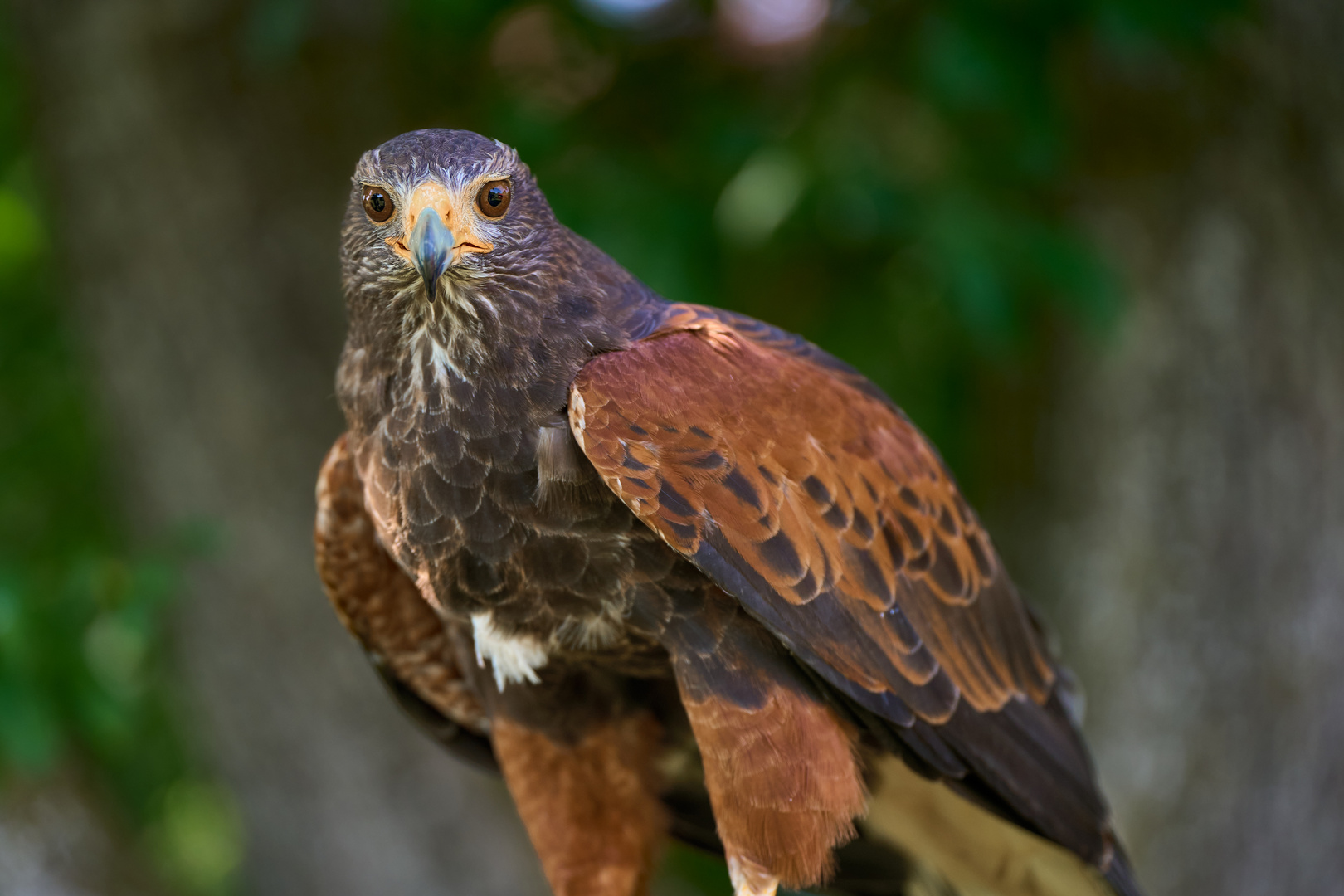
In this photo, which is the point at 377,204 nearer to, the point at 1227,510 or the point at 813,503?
the point at 813,503

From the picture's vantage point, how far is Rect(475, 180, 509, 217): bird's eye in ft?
7.19

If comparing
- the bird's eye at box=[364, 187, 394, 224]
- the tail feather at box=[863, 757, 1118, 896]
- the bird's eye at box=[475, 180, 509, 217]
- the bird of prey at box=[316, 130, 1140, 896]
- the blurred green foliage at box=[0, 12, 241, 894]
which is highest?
the bird's eye at box=[475, 180, 509, 217]

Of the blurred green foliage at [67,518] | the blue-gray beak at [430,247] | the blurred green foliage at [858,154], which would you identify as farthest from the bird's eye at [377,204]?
the blurred green foliage at [67,518]

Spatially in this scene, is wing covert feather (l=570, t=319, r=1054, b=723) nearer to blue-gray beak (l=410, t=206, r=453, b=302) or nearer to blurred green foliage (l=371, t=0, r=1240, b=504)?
blue-gray beak (l=410, t=206, r=453, b=302)

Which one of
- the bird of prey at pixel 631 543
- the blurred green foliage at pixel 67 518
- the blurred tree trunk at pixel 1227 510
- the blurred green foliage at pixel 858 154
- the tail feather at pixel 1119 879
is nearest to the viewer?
the bird of prey at pixel 631 543

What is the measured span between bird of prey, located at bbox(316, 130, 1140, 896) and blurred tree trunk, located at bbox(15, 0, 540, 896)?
2.01m

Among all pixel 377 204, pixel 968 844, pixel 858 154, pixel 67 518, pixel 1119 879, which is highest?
pixel 858 154

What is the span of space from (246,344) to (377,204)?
101 inches

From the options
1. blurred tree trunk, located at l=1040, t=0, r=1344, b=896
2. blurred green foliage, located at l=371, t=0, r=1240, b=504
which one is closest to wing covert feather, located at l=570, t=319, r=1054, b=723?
blurred green foliage, located at l=371, t=0, r=1240, b=504

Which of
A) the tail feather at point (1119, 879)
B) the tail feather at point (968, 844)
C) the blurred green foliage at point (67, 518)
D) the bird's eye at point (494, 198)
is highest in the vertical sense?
the bird's eye at point (494, 198)

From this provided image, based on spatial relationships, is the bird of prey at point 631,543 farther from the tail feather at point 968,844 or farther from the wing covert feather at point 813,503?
the tail feather at point 968,844

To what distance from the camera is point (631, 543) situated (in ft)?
7.30

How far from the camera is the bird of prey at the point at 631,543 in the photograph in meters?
2.16

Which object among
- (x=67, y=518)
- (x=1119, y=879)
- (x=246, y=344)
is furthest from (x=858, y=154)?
(x=67, y=518)
